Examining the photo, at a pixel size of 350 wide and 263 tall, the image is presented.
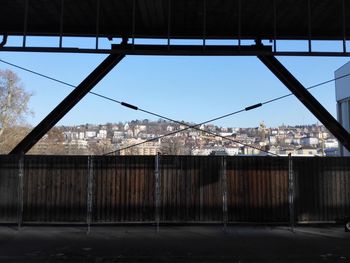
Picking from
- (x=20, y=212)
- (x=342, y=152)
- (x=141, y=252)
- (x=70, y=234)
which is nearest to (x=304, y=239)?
(x=141, y=252)

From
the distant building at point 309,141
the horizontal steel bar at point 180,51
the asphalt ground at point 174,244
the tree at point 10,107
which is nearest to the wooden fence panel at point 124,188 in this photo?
the asphalt ground at point 174,244

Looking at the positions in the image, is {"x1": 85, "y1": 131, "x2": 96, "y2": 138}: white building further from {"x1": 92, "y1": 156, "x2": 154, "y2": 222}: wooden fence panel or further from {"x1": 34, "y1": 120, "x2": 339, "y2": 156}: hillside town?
{"x1": 92, "y1": 156, "x2": 154, "y2": 222}: wooden fence panel

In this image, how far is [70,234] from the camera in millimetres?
15023

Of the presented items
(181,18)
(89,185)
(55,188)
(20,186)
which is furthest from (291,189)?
(20,186)

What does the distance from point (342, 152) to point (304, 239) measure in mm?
Result: 23086

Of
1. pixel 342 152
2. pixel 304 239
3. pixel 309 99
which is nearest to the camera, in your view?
pixel 304 239

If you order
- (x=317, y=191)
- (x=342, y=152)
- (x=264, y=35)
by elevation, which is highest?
(x=264, y=35)

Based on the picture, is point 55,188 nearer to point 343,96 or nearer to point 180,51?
point 180,51

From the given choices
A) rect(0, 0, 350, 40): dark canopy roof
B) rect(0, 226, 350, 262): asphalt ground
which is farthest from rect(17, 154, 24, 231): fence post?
rect(0, 0, 350, 40): dark canopy roof

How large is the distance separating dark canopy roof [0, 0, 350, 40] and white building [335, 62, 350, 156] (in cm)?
1450

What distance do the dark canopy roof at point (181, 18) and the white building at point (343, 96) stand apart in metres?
14.5

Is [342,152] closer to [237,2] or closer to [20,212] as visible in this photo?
[237,2]

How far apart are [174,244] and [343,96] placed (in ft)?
81.8

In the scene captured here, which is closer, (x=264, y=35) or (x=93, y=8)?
(x=93, y=8)
